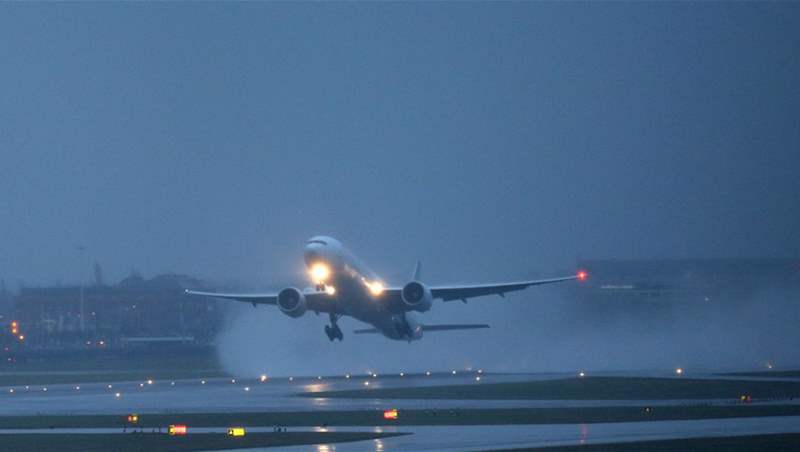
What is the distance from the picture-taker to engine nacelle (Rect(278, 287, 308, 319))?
80000 mm

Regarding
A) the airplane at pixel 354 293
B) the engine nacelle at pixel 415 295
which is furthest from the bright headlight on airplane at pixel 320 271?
the engine nacelle at pixel 415 295

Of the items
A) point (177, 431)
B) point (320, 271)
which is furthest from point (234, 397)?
point (177, 431)

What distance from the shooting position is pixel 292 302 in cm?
8025

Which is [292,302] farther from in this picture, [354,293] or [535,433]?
[535,433]

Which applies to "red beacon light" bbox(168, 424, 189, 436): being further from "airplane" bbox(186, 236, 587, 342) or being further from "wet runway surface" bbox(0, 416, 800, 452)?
"airplane" bbox(186, 236, 587, 342)

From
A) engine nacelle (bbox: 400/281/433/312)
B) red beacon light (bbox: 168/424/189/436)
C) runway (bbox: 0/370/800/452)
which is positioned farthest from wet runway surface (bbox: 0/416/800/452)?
engine nacelle (bbox: 400/281/433/312)

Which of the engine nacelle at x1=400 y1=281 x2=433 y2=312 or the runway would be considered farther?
the engine nacelle at x1=400 y1=281 x2=433 y2=312

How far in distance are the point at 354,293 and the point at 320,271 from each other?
2886 mm

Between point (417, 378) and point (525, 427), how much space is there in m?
38.9

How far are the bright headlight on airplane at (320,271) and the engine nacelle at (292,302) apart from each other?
269 cm

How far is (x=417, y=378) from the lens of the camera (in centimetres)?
8775

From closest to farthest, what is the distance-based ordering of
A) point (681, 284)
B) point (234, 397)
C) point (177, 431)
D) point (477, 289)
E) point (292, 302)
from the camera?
point (177, 431), point (234, 397), point (292, 302), point (477, 289), point (681, 284)

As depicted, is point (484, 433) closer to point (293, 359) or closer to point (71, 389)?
point (71, 389)

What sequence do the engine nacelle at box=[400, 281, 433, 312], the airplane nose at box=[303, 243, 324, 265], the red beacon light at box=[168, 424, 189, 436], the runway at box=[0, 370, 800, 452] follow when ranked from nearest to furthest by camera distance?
the runway at box=[0, 370, 800, 452] → the red beacon light at box=[168, 424, 189, 436] → the airplane nose at box=[303, 243, 324, 265] → the engine nacelle at box=[400, 281, 433, 312]
